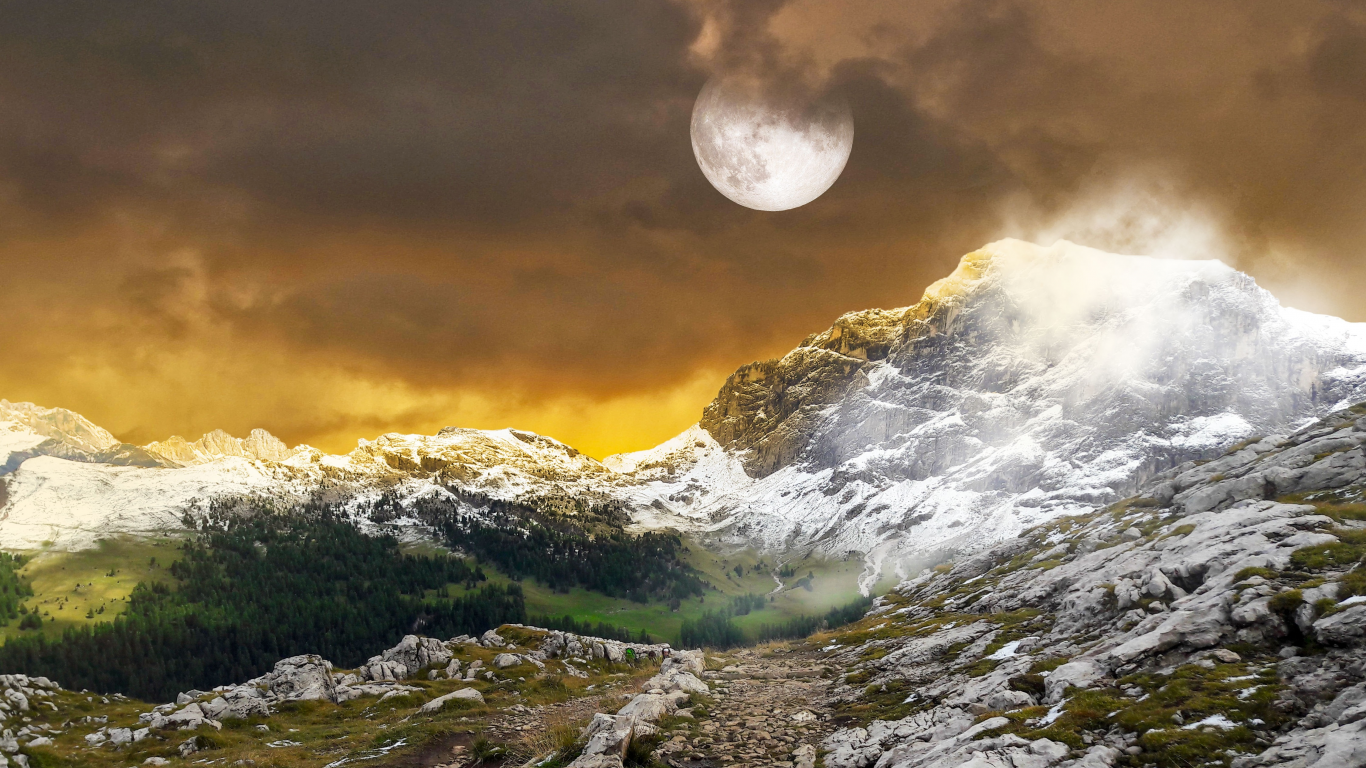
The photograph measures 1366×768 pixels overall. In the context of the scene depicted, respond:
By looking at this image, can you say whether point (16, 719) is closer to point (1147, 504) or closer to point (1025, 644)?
point (1025, 644)

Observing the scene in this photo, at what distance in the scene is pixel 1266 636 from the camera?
18.3 meters

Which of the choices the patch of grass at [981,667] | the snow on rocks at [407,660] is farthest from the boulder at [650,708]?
the snow on rocks at [407,660]

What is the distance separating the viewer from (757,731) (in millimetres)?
25422

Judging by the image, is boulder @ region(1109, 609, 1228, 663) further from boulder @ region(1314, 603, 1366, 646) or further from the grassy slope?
the grassy slope

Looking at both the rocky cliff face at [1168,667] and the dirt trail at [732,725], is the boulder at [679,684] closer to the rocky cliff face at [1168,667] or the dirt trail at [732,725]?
the dirt trail at [732,725]

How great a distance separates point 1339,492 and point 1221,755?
4396cm

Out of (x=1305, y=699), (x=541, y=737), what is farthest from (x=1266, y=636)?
(x=541, y=737)

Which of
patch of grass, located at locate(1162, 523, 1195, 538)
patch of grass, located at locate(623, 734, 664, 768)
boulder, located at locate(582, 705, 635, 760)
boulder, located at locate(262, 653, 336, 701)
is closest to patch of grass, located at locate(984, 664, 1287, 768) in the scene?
patch of grass, located at locate(623, 734, 664, 768)

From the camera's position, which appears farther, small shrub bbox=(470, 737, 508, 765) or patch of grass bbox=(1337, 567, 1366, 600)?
small shrub bbox=(470, 737, 508, 765)

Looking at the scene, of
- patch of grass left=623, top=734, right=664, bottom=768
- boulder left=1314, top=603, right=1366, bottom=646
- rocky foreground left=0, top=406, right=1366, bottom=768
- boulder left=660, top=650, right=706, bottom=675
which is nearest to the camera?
rocky foreground left=0, top=406, right=1366, bottom=768

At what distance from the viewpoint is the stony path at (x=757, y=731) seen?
21578mm

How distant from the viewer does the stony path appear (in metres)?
21.6

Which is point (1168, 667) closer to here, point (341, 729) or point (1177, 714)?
point (1177, 714)

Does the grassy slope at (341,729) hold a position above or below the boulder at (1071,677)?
below
